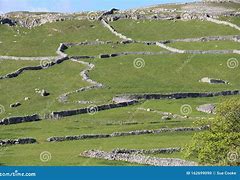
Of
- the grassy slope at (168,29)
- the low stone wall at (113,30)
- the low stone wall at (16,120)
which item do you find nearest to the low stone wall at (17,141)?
the low stone wall at (16,120)

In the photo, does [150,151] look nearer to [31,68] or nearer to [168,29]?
[31,68]

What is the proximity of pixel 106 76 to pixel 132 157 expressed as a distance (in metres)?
53.7

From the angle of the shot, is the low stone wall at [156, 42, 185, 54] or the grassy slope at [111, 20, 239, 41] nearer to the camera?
the low stone wall at [156, 42, 185, 54]

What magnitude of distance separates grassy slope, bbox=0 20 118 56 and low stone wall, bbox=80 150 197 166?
75.3m

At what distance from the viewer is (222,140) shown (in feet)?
148

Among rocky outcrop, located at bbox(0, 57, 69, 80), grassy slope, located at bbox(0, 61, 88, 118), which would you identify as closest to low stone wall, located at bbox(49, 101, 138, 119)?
grassy slope, located at bbox(0, 61, 88, 118)

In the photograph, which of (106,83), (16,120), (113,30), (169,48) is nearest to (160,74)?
(106,83)

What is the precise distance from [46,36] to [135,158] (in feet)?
333

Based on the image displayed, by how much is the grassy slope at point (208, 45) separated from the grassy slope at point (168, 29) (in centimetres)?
660

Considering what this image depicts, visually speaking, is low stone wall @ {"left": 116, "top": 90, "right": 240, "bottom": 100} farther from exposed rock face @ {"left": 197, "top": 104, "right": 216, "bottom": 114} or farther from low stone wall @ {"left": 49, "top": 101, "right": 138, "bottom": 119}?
exposed rock face @ {"left": 197, "top": 104, "right": 216, "bottom": 114}

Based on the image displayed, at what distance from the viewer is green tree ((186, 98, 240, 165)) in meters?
43.7
